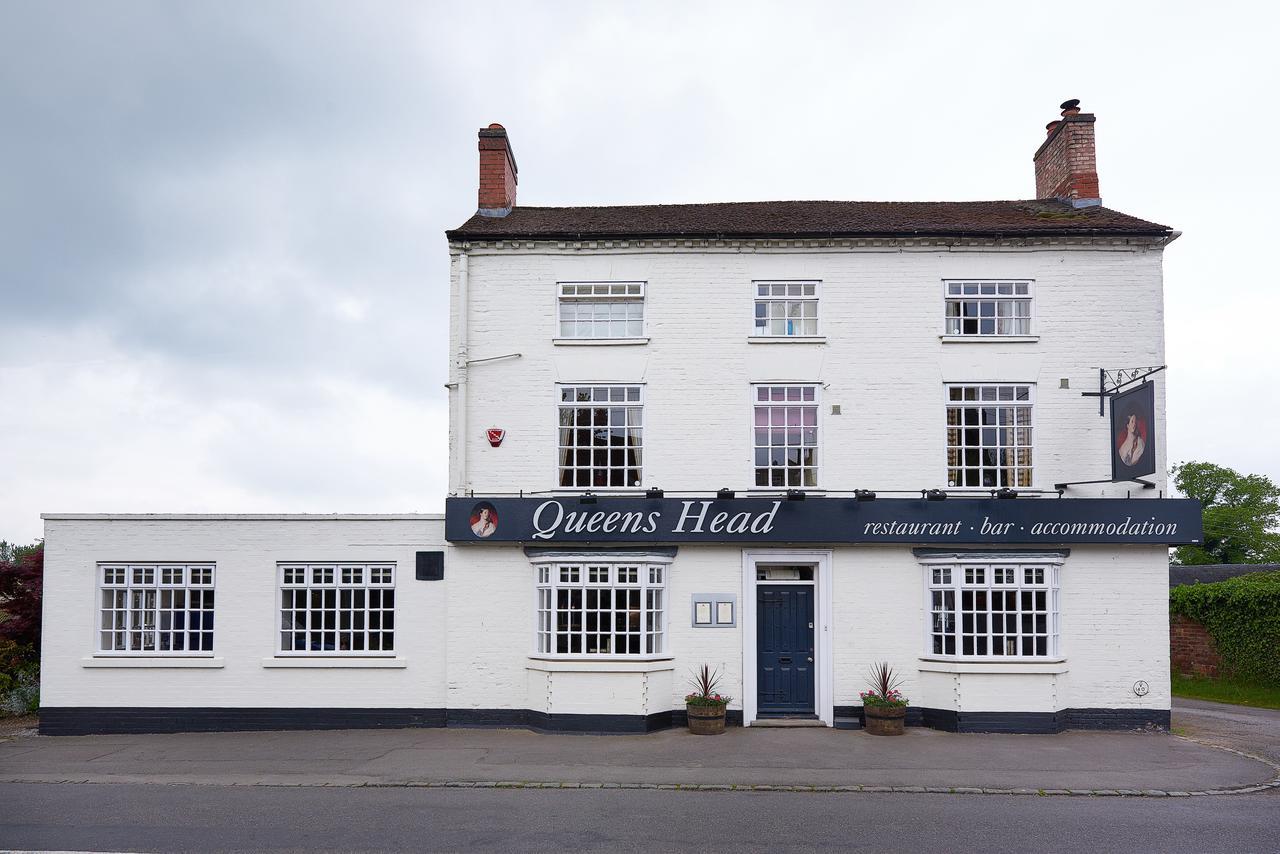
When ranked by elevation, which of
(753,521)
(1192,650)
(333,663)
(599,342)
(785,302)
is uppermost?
(785,302)

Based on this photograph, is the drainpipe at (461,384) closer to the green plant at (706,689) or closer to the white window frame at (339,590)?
the white window frame at (339,590)

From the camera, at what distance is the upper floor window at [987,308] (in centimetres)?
1686

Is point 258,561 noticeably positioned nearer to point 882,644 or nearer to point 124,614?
point 124,614

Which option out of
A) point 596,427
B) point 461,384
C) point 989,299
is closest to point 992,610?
point 989,299

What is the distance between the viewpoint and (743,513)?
16031 millimetres

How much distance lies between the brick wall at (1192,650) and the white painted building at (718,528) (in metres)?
9.35

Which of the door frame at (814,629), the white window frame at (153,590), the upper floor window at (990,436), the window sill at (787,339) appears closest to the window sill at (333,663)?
the white window frame at (153,590)

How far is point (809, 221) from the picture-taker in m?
17.8

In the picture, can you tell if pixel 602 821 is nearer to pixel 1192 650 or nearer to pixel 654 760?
pixel 654 760

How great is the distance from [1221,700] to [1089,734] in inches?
350

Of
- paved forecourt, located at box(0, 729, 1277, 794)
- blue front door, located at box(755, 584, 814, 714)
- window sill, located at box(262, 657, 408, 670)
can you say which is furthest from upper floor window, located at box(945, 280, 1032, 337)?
window sill, located at box(262, 657, 408, 670)

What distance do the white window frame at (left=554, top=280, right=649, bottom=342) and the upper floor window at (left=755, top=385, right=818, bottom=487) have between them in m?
2.71

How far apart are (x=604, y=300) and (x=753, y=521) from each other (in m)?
5.09

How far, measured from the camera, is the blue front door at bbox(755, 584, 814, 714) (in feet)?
53.3
